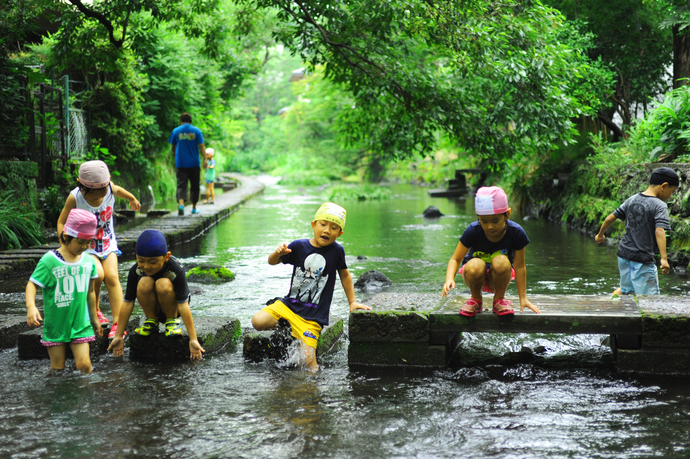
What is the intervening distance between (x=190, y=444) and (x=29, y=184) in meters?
9.41

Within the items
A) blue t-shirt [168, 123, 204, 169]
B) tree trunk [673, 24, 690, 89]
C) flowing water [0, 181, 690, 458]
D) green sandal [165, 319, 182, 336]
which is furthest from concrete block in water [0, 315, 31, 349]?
tree trunk [673, 24, 690, 89]

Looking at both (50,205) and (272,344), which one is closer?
(272,344)

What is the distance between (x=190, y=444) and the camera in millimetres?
3385

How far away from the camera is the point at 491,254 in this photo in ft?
15.1

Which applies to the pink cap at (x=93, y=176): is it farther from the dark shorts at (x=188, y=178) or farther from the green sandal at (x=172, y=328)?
the dark shorts at (x=188, y=178)

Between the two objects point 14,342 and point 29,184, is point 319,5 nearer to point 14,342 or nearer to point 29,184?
point 29,184

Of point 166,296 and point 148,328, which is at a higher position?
point 166,296

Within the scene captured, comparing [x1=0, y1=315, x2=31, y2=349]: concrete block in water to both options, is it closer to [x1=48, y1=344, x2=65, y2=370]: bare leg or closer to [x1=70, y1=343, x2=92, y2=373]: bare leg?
[x1=48, y1=344, x2=65, y2=370]: bare leg

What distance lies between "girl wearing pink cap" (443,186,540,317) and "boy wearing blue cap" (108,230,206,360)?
1.89 meters

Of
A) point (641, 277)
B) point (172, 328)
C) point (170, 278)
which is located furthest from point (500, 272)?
point (172, 328)

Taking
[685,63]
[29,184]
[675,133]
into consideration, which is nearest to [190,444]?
[29,184]

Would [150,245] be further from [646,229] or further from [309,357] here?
[646,229]

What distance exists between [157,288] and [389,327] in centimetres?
171

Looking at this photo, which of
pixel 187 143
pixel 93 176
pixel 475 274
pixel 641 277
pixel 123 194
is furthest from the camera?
pixel 187 143
